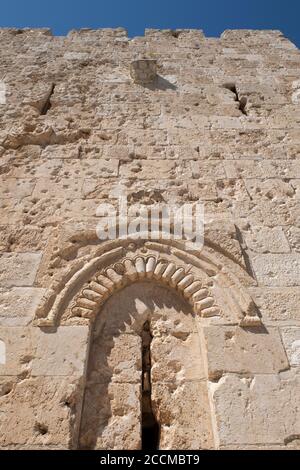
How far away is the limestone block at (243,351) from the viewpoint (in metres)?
2.61

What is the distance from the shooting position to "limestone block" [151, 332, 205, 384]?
2.70m

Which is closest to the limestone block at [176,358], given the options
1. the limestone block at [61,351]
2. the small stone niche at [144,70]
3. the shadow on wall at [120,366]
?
the shadow on wall at [120,366]

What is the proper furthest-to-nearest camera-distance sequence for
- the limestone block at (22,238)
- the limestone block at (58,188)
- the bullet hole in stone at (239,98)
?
1. the bullet hole in stone at (239,98)
2. the limestone block at (58,188)
3. the limestone block at (22,238)

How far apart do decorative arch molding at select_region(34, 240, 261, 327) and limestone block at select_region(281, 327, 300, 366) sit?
25cm

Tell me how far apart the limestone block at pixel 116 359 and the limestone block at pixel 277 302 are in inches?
41.7

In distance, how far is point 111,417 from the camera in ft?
8.27

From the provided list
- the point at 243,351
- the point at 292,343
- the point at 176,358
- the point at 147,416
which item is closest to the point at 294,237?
the point at 292,343

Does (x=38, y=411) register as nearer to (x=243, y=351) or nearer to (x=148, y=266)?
(x=148, y=266)

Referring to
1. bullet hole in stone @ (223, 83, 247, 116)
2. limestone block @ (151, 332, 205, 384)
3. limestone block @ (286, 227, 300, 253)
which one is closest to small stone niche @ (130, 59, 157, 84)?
bullet hole in stone @ (223, 83, 247, 116)

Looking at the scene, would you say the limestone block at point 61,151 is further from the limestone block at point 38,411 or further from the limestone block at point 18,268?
the limestone block at point 38,411

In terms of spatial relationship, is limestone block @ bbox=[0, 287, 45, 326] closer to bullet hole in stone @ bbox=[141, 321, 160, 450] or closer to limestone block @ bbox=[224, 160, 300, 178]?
bullet hole in stone @ bbox=[141, 321, 160, 450]

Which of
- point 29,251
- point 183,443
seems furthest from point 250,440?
point 29,251

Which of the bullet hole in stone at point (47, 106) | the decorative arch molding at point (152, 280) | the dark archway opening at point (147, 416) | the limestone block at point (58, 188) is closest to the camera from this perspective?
the dark archway opening at point (147, 416)
